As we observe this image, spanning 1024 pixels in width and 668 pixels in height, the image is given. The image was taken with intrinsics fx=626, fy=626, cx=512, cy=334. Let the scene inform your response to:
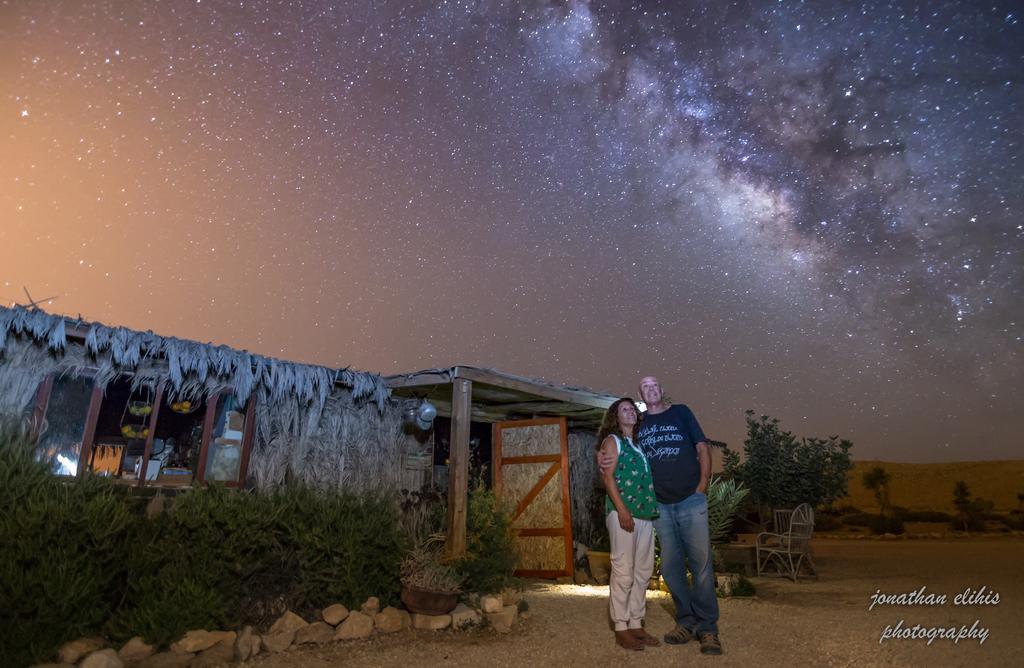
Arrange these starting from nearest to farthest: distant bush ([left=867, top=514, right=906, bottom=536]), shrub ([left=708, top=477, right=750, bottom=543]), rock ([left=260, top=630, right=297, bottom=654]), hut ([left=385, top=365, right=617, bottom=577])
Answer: rock ([left=260, top=630, right=297, bottom=654]), hut ([left=385, top=365, right=617, bottom=577]), shrub ([left=708, top=477, right=750, bottom=543]), distant bush ([left=867, top=514, right=906, bottom=536])

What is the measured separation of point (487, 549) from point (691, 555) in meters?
2.25

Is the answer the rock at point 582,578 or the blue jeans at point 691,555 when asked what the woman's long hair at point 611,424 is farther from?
the rock at point 582,578

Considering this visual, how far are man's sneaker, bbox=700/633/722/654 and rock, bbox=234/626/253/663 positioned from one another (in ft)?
10.2

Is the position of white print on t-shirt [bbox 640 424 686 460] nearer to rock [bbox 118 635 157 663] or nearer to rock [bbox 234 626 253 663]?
rock [bbox 234 626 253 663]

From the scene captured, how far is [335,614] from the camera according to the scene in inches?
189

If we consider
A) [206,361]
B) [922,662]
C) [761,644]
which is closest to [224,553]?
[206,361]

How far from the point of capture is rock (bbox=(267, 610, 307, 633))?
4.57 metres

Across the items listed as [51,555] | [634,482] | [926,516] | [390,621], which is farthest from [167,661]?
[926,516]

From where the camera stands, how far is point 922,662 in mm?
4250

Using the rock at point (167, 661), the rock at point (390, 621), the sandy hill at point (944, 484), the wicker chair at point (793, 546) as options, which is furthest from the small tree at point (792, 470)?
the sandy hill at point (944, 484)

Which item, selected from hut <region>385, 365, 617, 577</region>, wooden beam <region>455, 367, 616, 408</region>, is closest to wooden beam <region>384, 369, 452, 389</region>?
hut <region>385, 365, 617, 577</region>

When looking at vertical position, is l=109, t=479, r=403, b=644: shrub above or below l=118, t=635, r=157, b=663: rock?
above

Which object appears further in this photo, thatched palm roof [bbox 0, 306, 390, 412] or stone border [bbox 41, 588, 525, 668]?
thatched palm roof [bbox 0, 306, 390, 412]

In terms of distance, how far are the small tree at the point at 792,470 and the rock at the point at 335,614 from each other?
A: 806cm
